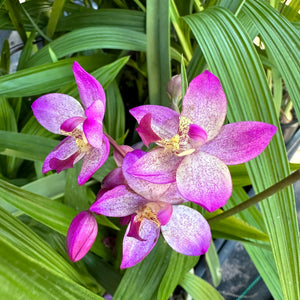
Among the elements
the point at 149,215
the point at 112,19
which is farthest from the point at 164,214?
the point at 112,19

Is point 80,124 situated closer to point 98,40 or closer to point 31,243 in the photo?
point 31,243

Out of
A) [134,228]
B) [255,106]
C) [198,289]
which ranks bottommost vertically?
[198,289]

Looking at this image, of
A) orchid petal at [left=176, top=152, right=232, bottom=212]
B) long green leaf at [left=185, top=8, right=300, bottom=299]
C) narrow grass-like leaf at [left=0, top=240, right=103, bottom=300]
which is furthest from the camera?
long green leaf at [left=185, top=8, right=300, bottom=299]

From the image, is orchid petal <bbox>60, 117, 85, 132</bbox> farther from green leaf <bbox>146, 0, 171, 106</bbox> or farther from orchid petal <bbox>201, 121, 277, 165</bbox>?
green leaf <bbox>146, 0, 171, 106</bbox>

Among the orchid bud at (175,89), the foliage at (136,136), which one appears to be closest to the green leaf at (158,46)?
the foliage at (136,136)

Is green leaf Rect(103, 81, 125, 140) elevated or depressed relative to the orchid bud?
depressed

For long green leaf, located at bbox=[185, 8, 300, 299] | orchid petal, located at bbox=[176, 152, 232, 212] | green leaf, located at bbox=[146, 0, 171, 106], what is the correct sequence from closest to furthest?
orchid petal, located at bbox=[176, 152, 232, 212] < long green leaf, located at bbox=[185, 8, 300, 299] < green leaf, located at bbox=[146, 0, 171, 106]

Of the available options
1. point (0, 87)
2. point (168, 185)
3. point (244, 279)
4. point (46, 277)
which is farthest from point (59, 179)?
point (244, 279)

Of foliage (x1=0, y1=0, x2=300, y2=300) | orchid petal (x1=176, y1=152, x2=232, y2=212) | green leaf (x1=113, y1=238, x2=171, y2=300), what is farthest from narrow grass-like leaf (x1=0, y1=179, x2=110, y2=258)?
orchid petal (x1=176, y1=152, x2=232, y2=212)
